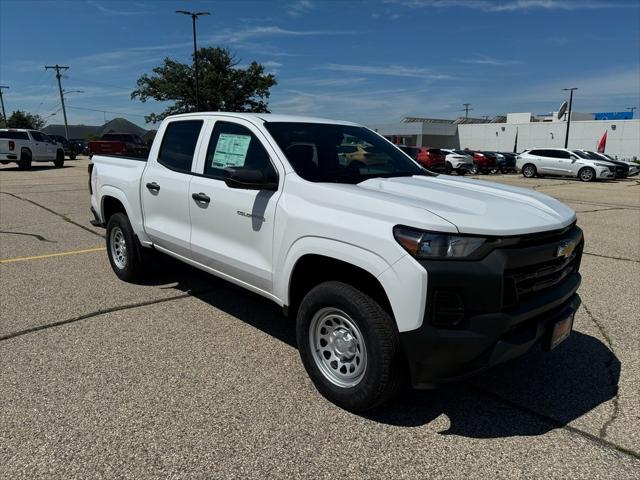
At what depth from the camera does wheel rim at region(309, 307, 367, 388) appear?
9.98 ft

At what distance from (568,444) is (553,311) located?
2.42 ft

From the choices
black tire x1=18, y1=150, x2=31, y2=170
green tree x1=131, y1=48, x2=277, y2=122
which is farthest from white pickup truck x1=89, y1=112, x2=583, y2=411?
green tree x1=131, y1=48, x2=277, y2=122

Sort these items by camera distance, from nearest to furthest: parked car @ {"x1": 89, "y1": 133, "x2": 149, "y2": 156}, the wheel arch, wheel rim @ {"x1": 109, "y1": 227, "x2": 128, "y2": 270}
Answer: the wheel arch, wheel rim @ {"x1": 109, "y1": 227, "x2": 128, "y2": 270}, parked car @ {"x1": 89, "y1": 133, "x2": 149, "y2": 156}

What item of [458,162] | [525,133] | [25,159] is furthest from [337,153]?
[525,133]

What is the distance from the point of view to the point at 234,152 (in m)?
4.02

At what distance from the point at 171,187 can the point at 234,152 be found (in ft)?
2.81

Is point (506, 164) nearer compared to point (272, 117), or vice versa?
point (272, 117)

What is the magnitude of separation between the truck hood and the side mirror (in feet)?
2.16

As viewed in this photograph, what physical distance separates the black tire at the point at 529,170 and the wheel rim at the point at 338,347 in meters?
29.6

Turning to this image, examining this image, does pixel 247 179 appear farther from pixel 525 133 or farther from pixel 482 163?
pixel 525 133

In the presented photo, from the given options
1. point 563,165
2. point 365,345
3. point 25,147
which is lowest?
point 563,165

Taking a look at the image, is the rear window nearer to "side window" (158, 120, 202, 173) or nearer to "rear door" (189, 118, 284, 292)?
"side window" (158, 120, 202, 173)

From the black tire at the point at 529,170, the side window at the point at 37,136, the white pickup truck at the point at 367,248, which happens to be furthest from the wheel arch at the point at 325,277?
the black tire at the point at 529,170

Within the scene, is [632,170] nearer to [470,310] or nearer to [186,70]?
[470,310]
